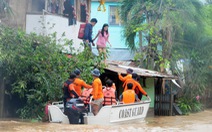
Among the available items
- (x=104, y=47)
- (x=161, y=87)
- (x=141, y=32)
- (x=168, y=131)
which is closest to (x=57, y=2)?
(x=104, y=47)

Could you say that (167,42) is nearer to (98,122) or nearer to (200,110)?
(200,110)

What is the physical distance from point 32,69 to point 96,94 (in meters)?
3.05

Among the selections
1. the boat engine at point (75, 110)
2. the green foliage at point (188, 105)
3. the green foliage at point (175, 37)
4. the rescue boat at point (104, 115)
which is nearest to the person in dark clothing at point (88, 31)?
the green foliage at point (175, 37)

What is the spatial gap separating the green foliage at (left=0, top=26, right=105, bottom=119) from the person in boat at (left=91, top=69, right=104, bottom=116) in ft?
6.82

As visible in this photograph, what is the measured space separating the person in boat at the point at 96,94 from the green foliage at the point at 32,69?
208 cm

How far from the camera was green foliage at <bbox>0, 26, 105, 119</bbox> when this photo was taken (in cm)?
1575

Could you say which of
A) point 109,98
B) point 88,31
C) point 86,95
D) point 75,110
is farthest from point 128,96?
point 88,31

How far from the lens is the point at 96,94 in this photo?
1414 cm

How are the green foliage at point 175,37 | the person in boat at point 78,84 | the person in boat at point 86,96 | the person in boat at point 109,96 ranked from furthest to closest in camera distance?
the green foliage at point 175,37 → the person in boat at point 109,96 → the person in boat at point 86,96 → the person in boat at point 78,84

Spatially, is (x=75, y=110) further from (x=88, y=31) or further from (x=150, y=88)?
(x=150, y=88)

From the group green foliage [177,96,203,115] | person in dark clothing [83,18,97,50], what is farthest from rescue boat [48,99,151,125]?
green foliage [177,96,203,115]

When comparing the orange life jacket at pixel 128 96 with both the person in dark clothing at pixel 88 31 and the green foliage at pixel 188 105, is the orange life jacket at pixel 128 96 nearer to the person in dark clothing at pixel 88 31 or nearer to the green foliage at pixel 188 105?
the person in dark clothing at pixel 88 31

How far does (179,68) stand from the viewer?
81.2 ft

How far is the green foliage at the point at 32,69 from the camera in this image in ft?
51.7
